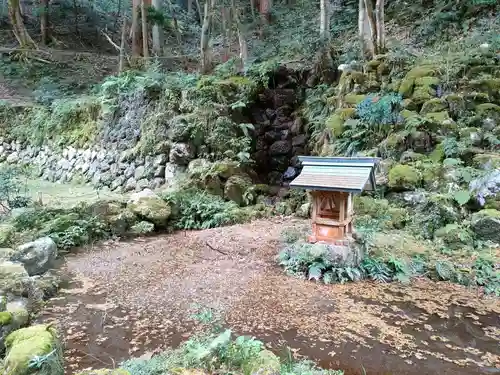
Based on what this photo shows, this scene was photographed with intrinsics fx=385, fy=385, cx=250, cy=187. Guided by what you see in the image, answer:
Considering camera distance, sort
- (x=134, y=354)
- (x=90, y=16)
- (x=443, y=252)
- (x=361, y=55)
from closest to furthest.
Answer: (x=134, y=354) < (x=443, y=252) < (x=361, y=55) < (x=90, y=16)

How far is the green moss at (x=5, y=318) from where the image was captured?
147 inches

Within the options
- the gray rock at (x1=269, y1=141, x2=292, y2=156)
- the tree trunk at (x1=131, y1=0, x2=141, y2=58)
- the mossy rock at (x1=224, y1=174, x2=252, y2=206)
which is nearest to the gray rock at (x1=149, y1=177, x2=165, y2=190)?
the mossy rock at (x1=224, y1=174, x2=252, y2=206)

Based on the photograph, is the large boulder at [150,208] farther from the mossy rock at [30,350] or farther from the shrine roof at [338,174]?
the mossy rock at [30,350]

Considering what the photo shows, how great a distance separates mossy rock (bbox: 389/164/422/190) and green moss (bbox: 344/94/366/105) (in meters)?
2.69

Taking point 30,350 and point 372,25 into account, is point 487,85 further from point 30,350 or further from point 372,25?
point 30,350

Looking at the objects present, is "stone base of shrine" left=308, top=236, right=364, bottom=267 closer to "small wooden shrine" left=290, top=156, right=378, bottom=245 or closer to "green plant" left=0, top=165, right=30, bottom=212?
"small wooden shrine" left=290, top=156, right=378, bottom=245

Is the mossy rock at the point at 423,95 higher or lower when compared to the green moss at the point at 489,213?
higher

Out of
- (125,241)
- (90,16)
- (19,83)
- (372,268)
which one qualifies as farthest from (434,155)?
(90,16)

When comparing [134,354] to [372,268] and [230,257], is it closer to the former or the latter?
[230,257]

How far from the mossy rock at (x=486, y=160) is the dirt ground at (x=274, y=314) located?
320cm

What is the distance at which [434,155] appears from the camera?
8.52 meters

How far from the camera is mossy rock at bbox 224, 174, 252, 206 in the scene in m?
10.1

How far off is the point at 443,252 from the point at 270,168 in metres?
6.25

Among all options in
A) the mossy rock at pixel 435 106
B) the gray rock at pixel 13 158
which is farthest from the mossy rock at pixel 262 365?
the gray rock at pixel 13 158
